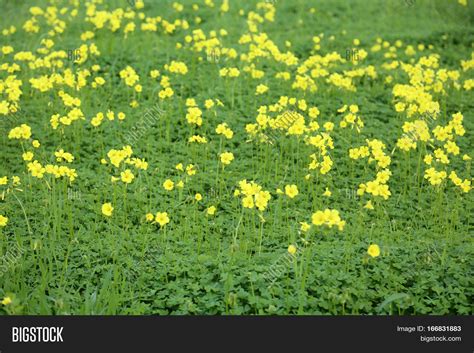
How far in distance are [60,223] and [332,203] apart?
220 centimetres

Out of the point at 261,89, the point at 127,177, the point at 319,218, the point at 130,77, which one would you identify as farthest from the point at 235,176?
the point at 319,218

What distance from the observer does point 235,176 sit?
607cm

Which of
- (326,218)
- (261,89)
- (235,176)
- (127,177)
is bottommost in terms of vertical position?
(326,218)

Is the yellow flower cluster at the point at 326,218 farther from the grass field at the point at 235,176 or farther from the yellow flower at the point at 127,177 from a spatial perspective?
the yellow flower at the point at 127,177

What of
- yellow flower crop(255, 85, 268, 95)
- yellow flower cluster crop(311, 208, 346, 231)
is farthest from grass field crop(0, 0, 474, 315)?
yellow flower crop(255, 85, 268, 95)

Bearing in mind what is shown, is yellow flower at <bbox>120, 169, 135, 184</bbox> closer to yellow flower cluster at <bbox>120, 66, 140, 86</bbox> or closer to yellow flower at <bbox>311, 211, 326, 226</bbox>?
yellow flower at <bbox>311, 211, 326, 226</bbox>

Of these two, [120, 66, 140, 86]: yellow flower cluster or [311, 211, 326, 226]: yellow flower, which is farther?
[120, 66, 140, 86]: yellow flower cluster

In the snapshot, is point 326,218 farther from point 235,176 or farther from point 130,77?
point 130,77

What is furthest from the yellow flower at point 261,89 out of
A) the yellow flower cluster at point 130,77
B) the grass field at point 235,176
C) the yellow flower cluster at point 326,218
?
the yellow flower cluster at point 326,218

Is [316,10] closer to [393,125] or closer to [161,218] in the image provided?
[393,125]

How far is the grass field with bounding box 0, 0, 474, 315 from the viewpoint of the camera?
4.43 meters

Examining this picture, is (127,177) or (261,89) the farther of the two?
(261,89)

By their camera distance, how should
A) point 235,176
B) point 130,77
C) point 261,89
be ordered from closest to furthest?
1. point 235,176
2. point 130,77
3. point 261,89

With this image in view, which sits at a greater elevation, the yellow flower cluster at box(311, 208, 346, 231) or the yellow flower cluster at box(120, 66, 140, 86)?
the yellow flower cluster at box(120, 66, 140, 86)
